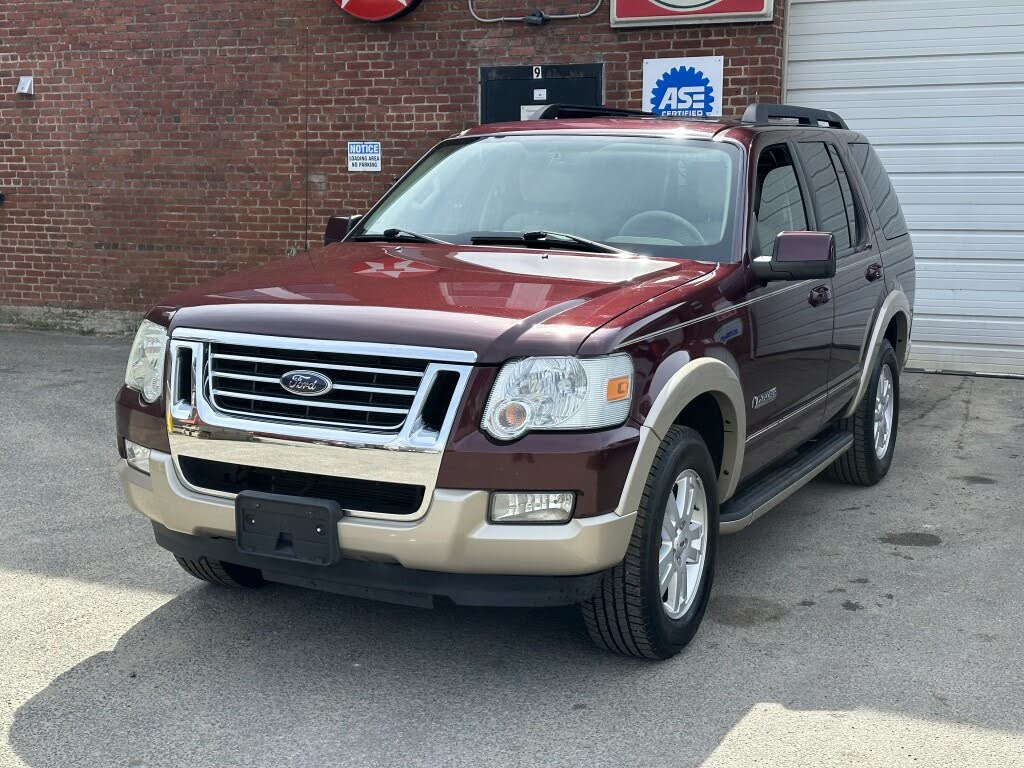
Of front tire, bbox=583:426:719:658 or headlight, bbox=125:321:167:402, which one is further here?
headlight, bbox=125:321:167:402

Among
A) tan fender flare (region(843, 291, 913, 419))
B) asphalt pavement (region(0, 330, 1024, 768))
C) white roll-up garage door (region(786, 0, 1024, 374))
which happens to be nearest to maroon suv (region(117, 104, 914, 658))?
asphalt pavement (region(0, 330, 1024, 768))

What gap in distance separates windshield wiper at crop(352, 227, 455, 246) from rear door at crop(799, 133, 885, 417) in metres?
1.90

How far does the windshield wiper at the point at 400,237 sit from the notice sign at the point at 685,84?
596 cm

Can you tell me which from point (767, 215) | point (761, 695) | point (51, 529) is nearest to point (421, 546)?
point (761, 695)

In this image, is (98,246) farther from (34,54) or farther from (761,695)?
(761,695)

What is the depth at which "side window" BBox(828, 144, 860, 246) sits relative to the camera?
6258 mm

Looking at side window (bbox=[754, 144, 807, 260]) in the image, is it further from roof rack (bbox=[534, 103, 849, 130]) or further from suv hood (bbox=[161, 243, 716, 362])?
suv hood (bbox=[161, 243, 716, 362])

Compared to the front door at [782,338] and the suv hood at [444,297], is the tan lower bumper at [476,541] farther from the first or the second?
the front door at [782,338]

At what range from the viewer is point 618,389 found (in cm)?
373

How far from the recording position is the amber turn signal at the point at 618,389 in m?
3.70

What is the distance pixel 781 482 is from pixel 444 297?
1.96m

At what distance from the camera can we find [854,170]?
6.53 m

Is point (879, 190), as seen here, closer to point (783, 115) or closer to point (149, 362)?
point (783, 115)

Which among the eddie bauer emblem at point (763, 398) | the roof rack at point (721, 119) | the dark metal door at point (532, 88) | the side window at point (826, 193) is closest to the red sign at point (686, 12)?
the dark metal door at point (532, 88)
